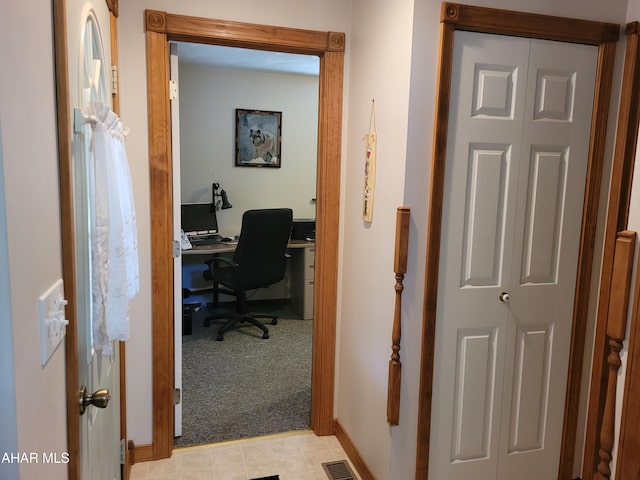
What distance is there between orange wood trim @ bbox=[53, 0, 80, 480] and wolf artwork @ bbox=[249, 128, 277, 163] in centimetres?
394

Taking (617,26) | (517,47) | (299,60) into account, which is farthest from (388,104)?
(299,60)

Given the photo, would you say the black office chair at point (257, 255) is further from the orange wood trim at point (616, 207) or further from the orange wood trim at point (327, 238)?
the orange wood trim at point (616, 207)

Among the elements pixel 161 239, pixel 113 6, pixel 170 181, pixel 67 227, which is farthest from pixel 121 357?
pixel 113 6

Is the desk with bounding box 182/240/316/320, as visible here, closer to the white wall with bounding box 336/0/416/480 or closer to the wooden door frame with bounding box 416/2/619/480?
the white wall with bounding box 336/0/416/480

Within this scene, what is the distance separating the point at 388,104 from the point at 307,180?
124 inches

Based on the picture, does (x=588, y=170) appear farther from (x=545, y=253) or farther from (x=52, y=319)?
(x=52, y=319)

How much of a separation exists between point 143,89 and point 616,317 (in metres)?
2.17

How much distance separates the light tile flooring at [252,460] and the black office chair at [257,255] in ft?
5.24

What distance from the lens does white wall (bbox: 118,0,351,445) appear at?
2.11m

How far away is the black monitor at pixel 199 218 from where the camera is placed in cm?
451

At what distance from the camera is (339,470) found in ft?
7.56

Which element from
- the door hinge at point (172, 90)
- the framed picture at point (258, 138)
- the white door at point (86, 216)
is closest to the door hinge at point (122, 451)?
the white door at point (86, 216)

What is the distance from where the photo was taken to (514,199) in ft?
6.39

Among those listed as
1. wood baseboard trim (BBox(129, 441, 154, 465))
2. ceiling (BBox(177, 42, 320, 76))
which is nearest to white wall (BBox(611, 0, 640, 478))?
wood baseboard trim (BBox(129, 441, 154, 465))
